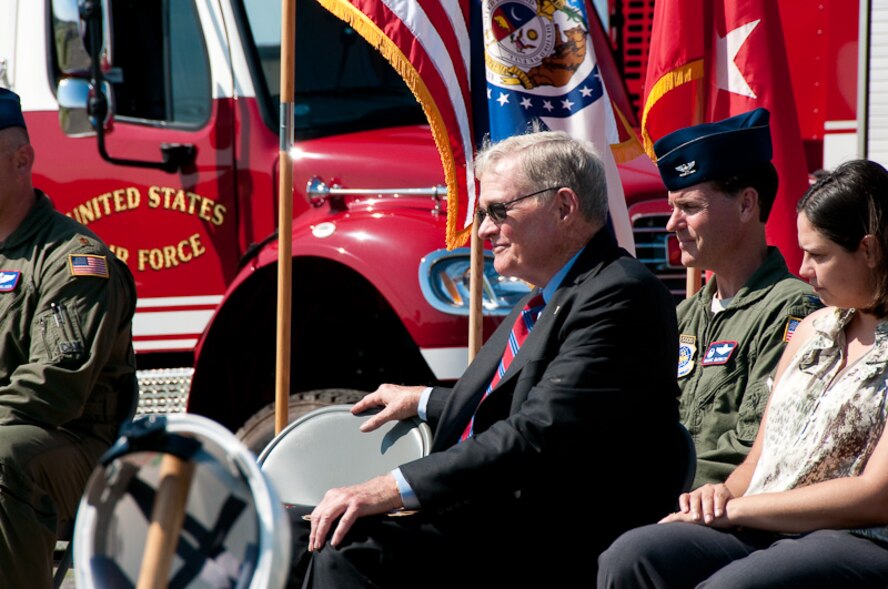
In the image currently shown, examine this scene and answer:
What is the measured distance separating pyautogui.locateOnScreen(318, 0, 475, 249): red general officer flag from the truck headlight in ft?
1.32

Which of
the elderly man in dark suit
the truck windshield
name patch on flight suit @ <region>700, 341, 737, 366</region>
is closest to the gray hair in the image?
the elderly man in dark suit

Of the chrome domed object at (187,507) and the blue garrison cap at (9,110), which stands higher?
the blue garrison cap at (9,110)

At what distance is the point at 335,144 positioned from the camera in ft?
17.8

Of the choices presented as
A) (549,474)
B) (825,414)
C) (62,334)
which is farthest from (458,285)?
(825,414)

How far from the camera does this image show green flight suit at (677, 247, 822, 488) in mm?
3363

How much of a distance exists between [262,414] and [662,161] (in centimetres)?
221

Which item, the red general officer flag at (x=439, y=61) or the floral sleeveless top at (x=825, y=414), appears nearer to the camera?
the floral sleeveless top at (x=825, y=414)

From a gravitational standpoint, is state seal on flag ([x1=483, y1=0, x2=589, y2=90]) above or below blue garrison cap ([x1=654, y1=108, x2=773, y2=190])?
above

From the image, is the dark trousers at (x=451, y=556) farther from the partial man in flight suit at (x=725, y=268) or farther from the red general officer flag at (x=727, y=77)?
the red general officer flag at (x=727, y=77)

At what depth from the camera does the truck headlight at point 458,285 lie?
16.3 feet

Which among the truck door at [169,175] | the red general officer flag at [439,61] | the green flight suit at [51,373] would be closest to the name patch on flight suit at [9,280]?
the green flight suit at [51,373]

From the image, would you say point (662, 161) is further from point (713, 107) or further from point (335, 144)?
point (335, 144)

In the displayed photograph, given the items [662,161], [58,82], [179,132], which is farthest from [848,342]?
[58,82]

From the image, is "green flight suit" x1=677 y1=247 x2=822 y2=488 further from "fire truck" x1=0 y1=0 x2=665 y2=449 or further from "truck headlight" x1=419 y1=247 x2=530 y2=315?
"fire truck" x1=0 y1=0 x2=665 y2=449
